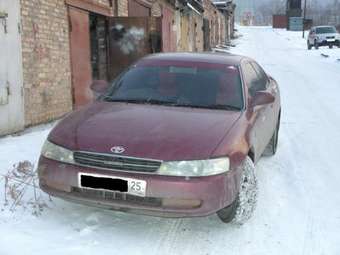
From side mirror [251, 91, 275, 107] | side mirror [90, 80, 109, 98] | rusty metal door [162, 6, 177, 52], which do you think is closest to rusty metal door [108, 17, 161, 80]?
side mirror [90, 80, 109, 98]

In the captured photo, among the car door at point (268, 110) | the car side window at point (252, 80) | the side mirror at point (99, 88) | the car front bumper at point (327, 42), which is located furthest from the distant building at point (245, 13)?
the side mirror at point (99, 88)

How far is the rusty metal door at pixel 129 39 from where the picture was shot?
1321cm

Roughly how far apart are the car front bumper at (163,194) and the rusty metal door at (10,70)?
3.70 meters

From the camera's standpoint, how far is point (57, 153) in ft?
15.3

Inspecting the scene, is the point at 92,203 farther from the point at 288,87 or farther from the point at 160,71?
the point at 288,87

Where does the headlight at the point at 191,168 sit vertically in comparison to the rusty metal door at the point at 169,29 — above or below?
below

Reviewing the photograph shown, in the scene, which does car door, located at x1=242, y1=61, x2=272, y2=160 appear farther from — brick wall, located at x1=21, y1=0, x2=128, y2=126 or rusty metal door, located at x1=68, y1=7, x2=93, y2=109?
rusty metal door, located at x1=68, y1=7, x2=93, y2=109

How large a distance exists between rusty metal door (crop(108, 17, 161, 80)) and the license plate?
8.99 m

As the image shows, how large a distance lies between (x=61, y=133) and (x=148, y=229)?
1.08 m

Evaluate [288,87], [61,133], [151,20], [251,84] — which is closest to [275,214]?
[251,84]

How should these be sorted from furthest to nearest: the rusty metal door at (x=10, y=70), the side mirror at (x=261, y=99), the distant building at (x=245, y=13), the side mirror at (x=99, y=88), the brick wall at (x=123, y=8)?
1. the distant building at (x=245, y=13)
2. the brick wall at (x=123, y=8)
3. the rusty metal door at (x=10, y=70)
4. the side mirror at (x=99, y=88)
5. the side mirror at (x=261, y=99)

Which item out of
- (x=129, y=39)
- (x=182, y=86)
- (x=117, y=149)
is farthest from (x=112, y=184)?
(x=129, y=39)

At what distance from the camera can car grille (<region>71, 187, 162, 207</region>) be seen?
4.35 metres

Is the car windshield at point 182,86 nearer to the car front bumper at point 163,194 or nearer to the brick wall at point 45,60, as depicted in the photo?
the car front bumper at point 163,194
